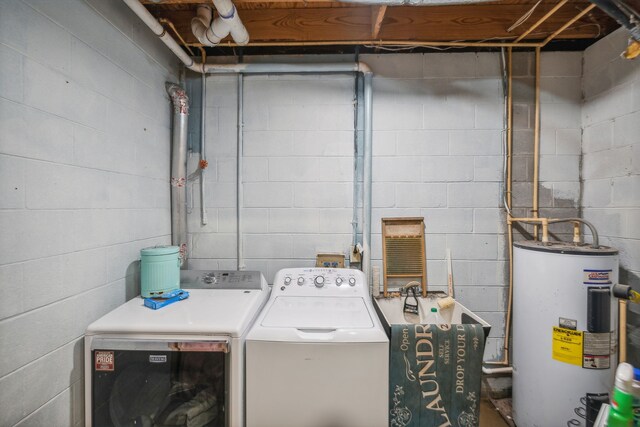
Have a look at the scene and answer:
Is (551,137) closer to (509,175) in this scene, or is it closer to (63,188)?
(509,175)

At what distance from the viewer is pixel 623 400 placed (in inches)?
28.9

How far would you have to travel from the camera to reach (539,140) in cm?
185

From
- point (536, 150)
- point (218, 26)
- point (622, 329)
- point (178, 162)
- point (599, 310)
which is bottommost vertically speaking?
point (622, 329)

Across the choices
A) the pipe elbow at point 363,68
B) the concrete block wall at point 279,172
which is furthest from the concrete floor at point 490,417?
the pipe elbow at point 363,68

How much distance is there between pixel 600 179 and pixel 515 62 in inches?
38.7

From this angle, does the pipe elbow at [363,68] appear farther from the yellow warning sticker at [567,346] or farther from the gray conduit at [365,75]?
the yellow warning sticker at [567,346]

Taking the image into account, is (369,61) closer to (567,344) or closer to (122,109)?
(122,109)

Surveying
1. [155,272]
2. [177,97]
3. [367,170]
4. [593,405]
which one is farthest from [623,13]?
[155,272]

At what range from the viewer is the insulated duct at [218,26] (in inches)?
55.7

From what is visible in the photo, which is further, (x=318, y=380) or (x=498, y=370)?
(x=498, y=370)

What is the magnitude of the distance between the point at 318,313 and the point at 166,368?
0.70 m

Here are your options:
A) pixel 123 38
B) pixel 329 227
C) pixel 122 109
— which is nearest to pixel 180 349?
pixel 329 227

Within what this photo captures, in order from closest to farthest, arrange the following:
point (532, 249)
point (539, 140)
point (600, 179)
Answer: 1. point (532, 249)
2. point (600, 179)
3. point (539, 140)

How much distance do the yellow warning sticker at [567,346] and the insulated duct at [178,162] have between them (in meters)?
2.29
